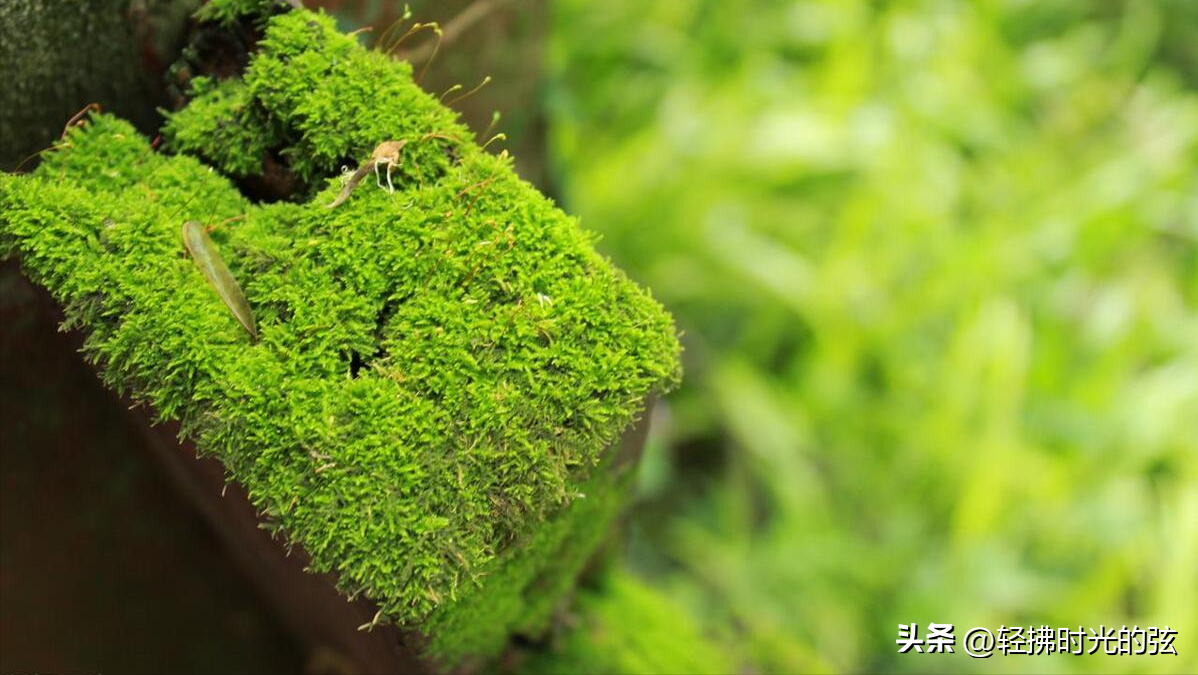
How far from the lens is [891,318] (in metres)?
1.97

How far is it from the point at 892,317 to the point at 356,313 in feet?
4.82

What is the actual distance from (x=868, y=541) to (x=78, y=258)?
170cm

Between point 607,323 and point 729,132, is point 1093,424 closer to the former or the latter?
point 729,132

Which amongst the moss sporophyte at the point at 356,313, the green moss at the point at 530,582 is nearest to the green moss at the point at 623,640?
the green moss at the point at 530,582

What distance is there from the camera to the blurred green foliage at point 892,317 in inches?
74.4

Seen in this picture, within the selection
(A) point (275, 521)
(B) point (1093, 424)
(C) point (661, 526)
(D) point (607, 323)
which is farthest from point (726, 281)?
(A) point (275, 521)

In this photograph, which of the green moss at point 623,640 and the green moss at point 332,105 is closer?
the green moss at point 332,105

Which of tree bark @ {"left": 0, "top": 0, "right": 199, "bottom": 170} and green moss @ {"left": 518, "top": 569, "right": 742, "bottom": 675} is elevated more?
tree bark @ {"left": 0, "top": 0, "right": 199, "bottom": 170}

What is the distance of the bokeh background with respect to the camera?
74.4 inches

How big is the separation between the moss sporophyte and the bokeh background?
93 cm

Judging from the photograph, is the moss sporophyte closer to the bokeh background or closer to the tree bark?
the tree bark

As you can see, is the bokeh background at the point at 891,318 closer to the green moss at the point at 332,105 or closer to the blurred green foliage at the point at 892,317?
the blurred green foliage at the point at 892,317

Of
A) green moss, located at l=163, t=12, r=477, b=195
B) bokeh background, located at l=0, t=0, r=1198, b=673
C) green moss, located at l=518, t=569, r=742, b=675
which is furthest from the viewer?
bokeh background, located at l=0, t=0, r=1198, b=673

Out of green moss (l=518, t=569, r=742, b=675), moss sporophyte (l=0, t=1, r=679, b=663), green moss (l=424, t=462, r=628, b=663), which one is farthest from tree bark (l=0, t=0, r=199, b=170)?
green moss (l=518, t=569, r=742, b=675)
